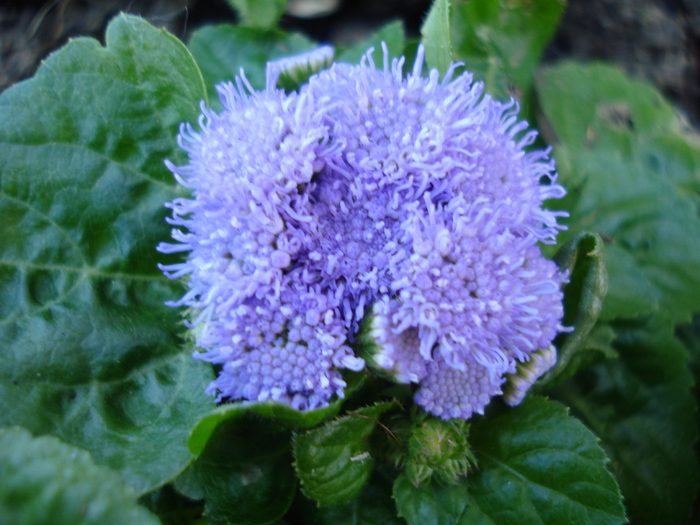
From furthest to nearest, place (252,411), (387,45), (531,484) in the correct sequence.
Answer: (387,45), (531,484), (252,411)

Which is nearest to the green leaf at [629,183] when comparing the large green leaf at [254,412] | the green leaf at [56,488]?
the large green leaf at [254,412]

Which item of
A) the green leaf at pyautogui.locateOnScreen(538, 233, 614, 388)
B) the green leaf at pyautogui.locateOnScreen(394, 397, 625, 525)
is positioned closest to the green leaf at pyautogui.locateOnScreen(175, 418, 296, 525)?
the green leaf at pyautogui.locateOnScreen(394, 397, 625, 525)

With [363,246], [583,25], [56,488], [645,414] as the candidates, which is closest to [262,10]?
[363,246]

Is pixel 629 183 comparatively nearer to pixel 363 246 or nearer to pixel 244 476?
pixel 363 246

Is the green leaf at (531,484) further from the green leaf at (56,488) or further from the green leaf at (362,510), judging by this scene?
the green leaf at (56,488)

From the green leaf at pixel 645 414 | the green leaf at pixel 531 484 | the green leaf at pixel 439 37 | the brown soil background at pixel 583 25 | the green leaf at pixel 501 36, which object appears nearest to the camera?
the green leaf at pixel 531 484
